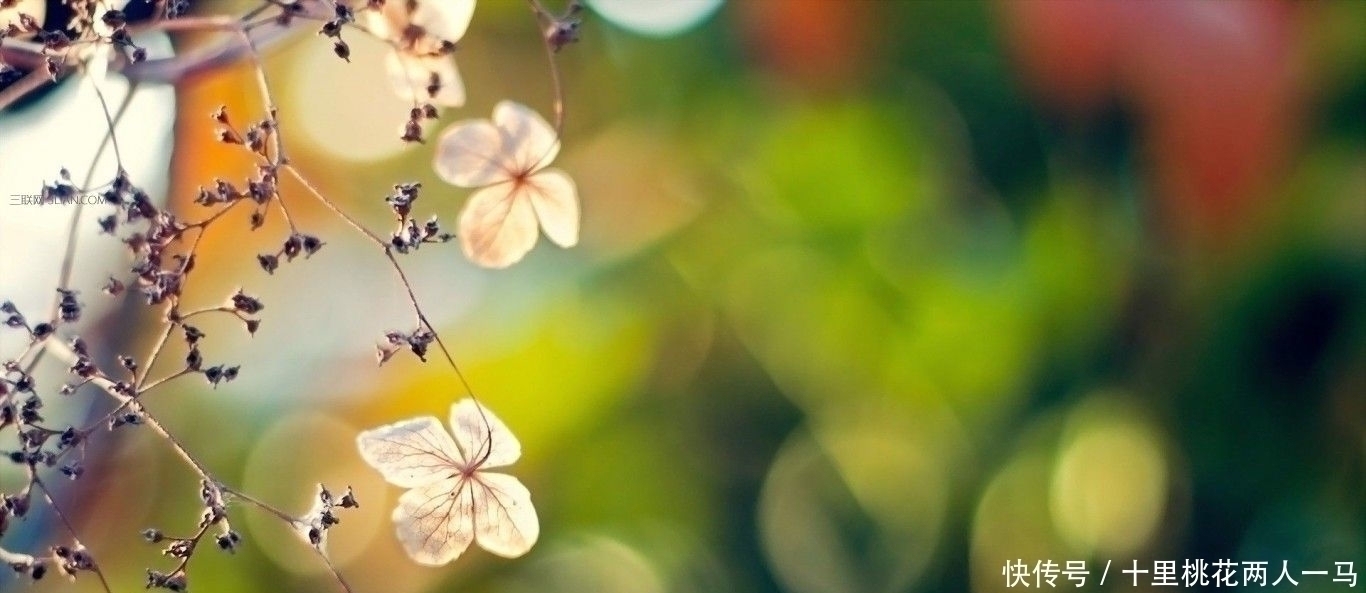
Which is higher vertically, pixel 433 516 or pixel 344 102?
pixel 344 102

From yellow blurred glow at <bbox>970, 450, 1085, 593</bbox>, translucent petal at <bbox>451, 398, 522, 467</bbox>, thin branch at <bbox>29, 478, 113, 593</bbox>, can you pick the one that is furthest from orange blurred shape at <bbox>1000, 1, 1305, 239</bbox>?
thin branch at <bbox>29, 478, 113, 593</bbox>

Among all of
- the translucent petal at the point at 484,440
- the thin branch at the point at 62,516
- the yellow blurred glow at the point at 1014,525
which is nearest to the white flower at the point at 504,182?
the translucent petal at the point at 484,440

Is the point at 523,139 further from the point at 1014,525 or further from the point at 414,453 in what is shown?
the point at 1014,525

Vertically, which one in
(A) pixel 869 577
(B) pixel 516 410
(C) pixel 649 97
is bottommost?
(A) pixel 869 577

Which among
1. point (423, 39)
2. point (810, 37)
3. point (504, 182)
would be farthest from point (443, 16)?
point (810, 37)

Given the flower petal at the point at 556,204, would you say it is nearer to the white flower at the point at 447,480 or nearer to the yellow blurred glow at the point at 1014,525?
the white flower at the point at 447,480

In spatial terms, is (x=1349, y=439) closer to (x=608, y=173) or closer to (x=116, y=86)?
(x=608, y=173)

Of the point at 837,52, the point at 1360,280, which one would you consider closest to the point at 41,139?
the point at 837,52
